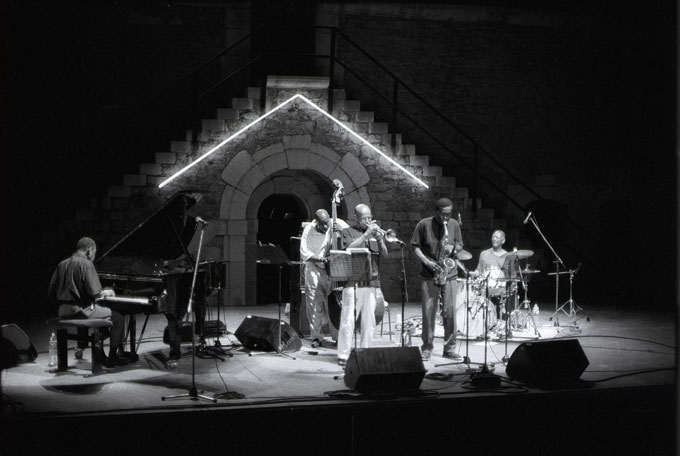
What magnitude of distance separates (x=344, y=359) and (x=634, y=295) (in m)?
8.85

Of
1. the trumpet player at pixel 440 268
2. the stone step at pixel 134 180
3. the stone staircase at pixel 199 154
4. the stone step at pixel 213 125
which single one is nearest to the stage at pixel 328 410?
the trumpet player at pixel 440 268

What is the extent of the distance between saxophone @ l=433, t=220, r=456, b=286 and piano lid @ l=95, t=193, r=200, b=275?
9.50ft

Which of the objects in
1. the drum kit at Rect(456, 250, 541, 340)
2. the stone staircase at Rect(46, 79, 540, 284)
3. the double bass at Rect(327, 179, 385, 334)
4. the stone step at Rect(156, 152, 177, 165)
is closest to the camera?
the double bass at Rect(327, 179, 385, 334)

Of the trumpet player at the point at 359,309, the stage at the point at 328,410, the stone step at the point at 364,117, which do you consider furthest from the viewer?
the stone step at the point at 364,117

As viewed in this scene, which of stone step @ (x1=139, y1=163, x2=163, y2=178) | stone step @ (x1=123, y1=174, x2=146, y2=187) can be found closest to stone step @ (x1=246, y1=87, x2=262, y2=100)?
stone step @ (x1=139, y1=163, x2=163, y2=178)

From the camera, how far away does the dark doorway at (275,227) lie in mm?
14531

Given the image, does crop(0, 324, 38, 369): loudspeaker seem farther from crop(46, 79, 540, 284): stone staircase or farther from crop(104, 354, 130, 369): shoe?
crop(46, 79, 540, 284): stone staircase

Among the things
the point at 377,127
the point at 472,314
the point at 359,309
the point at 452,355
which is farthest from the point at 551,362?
the point at 377,127

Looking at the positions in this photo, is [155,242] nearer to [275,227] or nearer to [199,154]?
[199,154]

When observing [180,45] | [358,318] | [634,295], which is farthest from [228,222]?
[634,295]

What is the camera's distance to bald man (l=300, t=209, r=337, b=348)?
9.80 m

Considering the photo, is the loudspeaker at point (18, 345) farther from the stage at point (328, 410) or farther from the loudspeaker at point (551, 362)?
the loudspeaker at point (551, 362)

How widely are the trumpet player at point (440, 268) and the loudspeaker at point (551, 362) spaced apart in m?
1.39

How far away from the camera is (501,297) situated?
1008 centimetres
